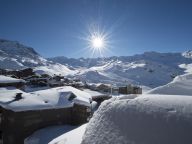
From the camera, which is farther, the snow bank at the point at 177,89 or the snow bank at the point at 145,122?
the snow bank at the point at 177,89

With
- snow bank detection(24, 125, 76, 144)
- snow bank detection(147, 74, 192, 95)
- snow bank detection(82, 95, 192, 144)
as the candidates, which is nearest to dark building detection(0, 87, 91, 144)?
snow bank detection(24, 125, 76, 144)

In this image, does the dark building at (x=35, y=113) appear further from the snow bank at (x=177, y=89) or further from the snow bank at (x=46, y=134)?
the snow bank at (x=177, y=89)

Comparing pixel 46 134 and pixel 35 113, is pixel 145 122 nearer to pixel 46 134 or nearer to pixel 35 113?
pixel 46 134

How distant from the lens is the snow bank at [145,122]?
4.91 metres

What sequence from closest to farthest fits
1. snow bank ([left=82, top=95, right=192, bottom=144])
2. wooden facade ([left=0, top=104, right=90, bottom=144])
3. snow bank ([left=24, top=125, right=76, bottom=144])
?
snow bank ([left=82, top=95, right=192, bottom=144]) → snow bank ([left=24, top=125, right=76, bottom=144]) → wooden facade ([left=0, top=104, right=90, bottom=144])

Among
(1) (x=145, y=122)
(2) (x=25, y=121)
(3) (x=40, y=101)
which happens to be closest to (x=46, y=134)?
(2) (x=25, y=121)

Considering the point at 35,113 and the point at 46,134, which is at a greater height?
the point at 35,113

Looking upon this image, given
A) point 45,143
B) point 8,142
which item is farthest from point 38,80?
point 45,143

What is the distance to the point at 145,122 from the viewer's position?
537 cm

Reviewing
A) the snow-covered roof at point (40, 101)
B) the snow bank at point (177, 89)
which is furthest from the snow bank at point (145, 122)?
the snow-covered roof at point (40, 101)

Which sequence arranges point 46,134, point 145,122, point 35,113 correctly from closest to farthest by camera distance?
point 145,122
point 46,134
point 35,113

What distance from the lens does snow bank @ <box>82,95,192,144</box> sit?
491 centimetres

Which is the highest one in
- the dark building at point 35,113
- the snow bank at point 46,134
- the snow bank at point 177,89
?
the snow bank at point 177,89

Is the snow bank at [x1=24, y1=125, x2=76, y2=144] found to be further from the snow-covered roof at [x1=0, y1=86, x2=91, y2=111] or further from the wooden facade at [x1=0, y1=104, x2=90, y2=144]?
the snow-covered roof at [x1=0, y1=86, x2=91, y2=111]
